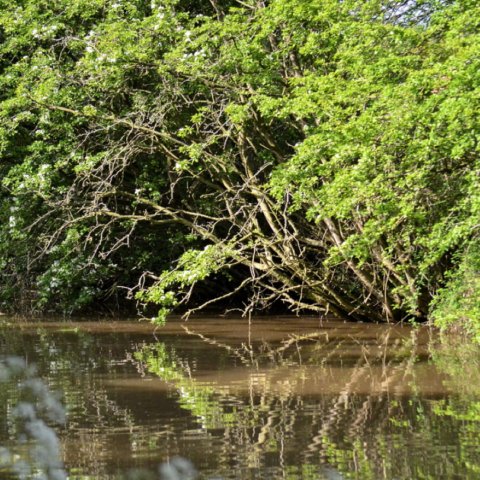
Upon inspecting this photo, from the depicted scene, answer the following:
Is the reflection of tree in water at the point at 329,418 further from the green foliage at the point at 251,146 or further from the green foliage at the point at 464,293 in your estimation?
the green foliage at the point at 251,146

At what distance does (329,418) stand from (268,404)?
785 millimetres

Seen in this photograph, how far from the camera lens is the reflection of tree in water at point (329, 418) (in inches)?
194

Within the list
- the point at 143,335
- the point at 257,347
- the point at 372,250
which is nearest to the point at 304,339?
the point at 257,347

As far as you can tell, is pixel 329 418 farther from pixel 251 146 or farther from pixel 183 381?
pixel 251 146

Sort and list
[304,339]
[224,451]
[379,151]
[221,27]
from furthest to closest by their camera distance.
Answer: [221,27] → [304,339] → [379,151] → [224,451]

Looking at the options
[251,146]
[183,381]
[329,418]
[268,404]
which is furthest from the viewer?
[251,146]

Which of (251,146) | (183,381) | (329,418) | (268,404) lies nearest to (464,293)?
(183,381)

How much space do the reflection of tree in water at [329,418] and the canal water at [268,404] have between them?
1 cm

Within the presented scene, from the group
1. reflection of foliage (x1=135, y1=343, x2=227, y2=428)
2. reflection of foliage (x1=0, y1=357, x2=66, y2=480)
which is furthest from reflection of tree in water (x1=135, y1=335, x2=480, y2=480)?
reflection of foliage (x1=0, y1=357, x2=66, y2=480)

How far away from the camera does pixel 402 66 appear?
30.5 feet

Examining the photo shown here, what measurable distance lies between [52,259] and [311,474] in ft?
40.6

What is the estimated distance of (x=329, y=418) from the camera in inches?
243

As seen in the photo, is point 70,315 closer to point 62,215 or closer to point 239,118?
point 62,215

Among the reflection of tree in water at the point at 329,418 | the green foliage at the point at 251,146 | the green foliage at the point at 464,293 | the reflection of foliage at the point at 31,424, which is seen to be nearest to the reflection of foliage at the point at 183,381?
the reflection of tree in water at the point at 329,418
